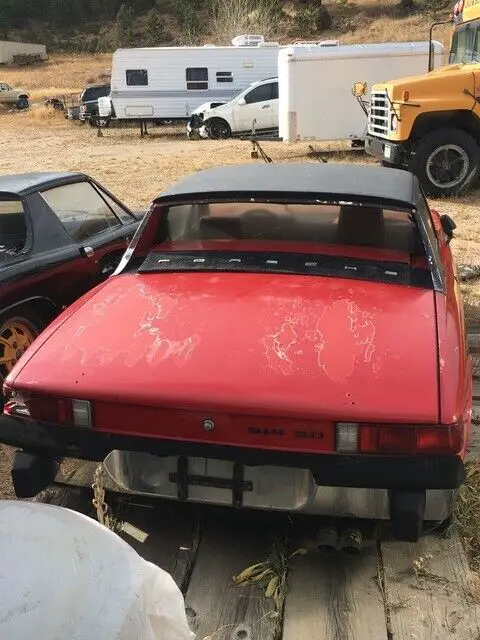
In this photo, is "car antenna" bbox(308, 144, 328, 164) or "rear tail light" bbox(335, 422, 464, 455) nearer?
"rear tail light" bbox(335, 422, 464, 455)

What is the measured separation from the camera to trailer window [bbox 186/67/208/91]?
2332cm

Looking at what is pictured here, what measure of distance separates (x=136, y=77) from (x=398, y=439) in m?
23.5

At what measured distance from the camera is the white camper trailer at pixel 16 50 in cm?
5859

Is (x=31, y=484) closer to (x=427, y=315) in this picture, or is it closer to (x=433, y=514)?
(x=433, y=514)

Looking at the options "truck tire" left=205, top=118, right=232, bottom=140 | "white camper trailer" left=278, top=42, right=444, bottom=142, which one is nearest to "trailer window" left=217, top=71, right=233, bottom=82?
"truck tire" left=205, top=118, right=232, bottom=140

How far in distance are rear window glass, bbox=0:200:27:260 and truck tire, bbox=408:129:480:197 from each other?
22.2ft

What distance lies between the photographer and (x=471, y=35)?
9.86 meters

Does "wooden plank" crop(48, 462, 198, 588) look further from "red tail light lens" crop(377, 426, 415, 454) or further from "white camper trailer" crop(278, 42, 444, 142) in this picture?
"white camper trailer" crop(278, 42, 444, 142)

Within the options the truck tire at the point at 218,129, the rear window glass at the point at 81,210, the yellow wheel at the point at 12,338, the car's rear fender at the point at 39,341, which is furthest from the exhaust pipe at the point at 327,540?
the truck tire at the point at 218,129

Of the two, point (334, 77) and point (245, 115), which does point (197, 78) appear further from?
A: point (334, 77)

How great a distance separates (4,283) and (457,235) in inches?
226

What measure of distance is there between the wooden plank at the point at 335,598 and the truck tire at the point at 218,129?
739 inches

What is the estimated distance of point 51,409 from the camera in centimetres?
238

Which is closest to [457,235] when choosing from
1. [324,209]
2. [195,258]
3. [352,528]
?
[324,209]
